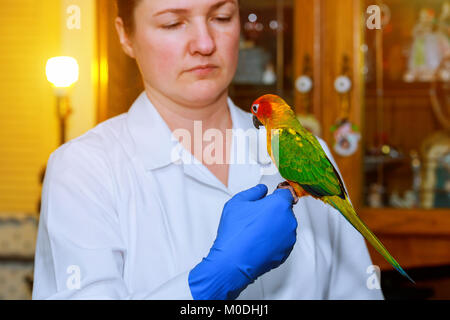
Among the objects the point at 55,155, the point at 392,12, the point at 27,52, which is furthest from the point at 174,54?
the point at 392,12

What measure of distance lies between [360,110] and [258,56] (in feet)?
2.01

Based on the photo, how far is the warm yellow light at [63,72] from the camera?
44 centimetres

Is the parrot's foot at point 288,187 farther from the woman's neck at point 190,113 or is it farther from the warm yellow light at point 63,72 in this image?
the warm yellow light at point 63,72

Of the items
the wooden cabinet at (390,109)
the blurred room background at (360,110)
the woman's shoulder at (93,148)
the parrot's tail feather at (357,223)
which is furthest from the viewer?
the wooden cabinet at (390,109)

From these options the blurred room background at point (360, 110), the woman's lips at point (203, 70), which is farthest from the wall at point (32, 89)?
the woman's lips at point (203, 70)

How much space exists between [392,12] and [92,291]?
51.3 inches

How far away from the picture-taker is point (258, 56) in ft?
2.36

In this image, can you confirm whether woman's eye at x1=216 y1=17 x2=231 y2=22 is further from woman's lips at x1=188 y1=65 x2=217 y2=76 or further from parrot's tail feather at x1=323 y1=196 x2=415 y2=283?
parrot's tail feather at x1=323 y1=196 x2=415 y2=283

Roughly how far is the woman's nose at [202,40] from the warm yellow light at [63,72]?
0.43 feet

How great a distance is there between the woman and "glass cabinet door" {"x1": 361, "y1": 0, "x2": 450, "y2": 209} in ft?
3.11

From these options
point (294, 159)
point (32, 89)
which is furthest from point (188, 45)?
point (32, 89)

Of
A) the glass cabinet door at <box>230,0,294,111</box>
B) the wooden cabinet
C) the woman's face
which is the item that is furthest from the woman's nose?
the wooden cabinet

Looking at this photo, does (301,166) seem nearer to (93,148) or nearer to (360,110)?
(93,148)

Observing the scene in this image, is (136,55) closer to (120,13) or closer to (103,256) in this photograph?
(120,13)
